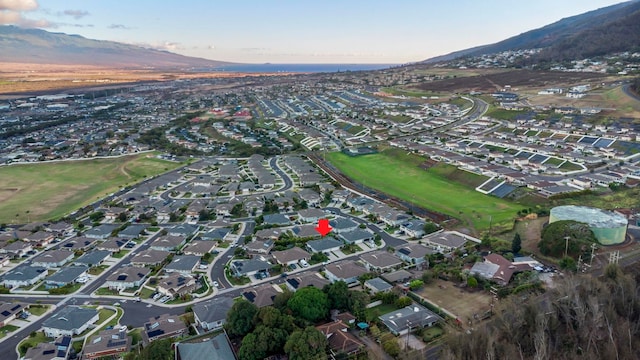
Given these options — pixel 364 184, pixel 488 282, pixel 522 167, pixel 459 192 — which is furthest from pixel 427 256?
pixel 522 167

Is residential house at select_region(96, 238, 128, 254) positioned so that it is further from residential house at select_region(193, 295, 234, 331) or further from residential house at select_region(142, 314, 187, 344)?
residential house at select_region(193, 295, 234, 331)

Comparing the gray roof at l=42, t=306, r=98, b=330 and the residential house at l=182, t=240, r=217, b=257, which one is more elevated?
the gray roof at l=42, t=306, r=98, b=330

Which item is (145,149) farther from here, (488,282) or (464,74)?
(464,74)

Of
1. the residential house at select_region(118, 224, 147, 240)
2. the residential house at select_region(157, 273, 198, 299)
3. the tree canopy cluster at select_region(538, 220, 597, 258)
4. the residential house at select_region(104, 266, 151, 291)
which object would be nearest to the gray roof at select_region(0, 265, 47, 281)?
the residential house at select_region(104, 266, 151, 291)

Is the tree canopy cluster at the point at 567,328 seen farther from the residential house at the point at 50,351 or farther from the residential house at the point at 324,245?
the residential house at the point at 50,351

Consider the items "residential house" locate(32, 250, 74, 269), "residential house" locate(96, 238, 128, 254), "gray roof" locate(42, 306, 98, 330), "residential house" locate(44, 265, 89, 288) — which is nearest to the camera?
"gray roof" locate(42, 306, 98, 330)

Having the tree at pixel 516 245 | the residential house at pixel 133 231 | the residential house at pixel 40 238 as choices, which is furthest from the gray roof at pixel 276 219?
the tree at pixel 516 245
